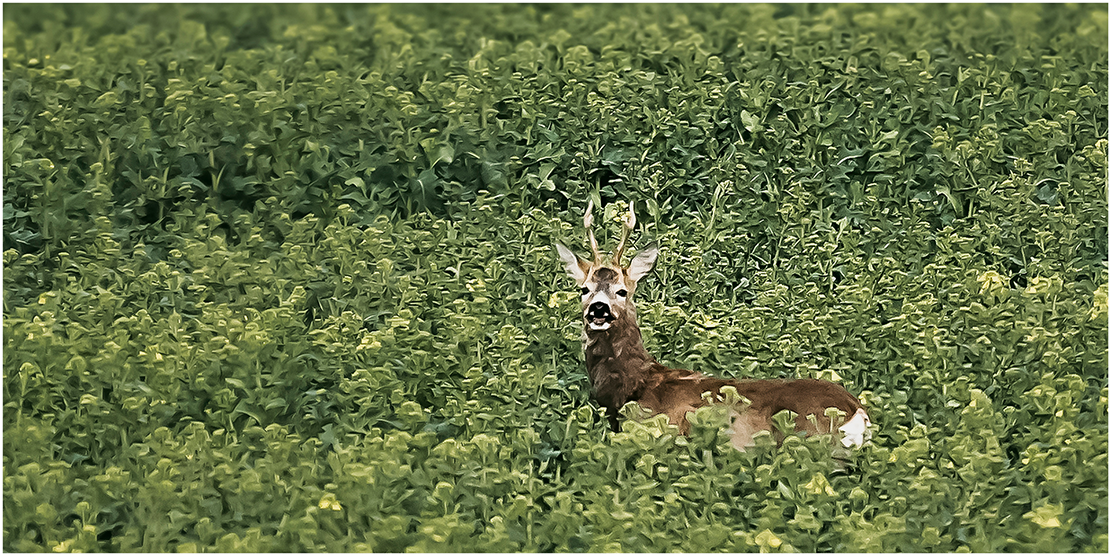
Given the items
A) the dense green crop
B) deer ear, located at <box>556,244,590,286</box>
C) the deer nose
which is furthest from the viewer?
deer ear, located at <box>556,244,590,286</box>

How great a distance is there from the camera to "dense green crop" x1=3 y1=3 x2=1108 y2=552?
672 centimetres

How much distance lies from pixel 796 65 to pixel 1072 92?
211cm

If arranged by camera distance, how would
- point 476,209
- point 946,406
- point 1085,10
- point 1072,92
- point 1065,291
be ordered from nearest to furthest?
point 946,406
point 1065,291
point 476,209
point 1072,92
point 1085,10

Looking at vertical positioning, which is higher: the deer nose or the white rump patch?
the deer nose

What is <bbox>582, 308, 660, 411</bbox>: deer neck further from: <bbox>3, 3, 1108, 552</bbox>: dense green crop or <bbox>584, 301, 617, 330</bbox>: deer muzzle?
<bbox>3, 3, 1108, 552</bbox>: dense green crop

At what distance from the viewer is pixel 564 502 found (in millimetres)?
6566

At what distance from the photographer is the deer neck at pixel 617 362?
24.7 ft

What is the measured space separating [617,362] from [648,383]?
0.22 meters

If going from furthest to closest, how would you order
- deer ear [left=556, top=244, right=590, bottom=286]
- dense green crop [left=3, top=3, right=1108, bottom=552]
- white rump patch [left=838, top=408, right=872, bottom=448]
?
deer ear [left=556, top=244, right=590, bottom=286] < white rump patch [left=838, top=408, right=872, bottom=448] < dense green crop [left=3, top=3, right=1108, bottom=552]

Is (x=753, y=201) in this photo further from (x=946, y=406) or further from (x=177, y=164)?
(x=177, y=164)

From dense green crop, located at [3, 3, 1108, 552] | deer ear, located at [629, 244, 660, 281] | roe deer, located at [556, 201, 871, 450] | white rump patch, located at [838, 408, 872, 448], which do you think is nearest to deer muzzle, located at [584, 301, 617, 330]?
roe deer, located at [556, 201, 871, 450]

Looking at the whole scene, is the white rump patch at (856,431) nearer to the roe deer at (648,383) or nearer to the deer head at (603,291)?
the roe deer at (648,383)

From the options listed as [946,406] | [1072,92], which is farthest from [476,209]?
[1072,92]

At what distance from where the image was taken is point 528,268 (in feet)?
29.7
